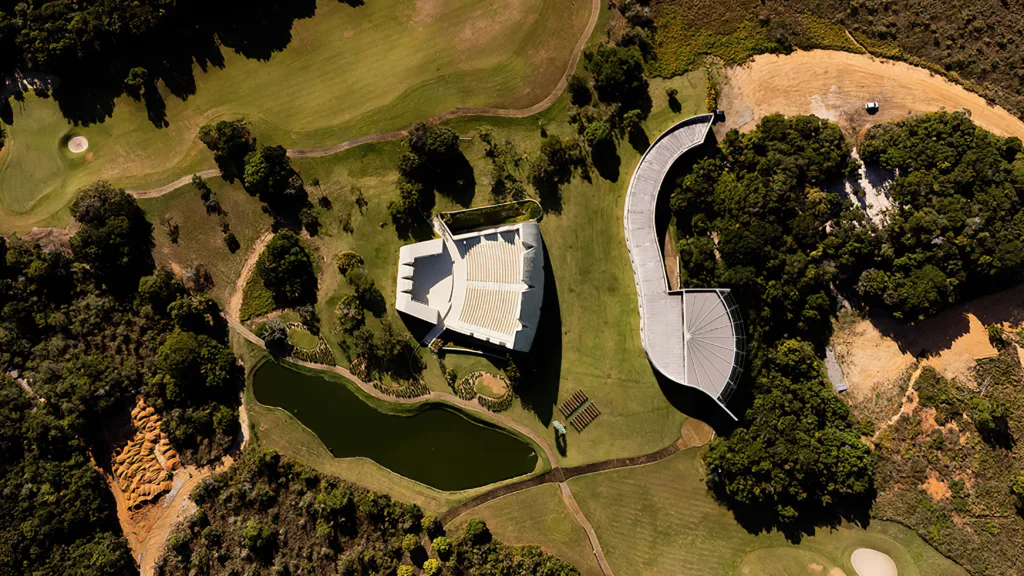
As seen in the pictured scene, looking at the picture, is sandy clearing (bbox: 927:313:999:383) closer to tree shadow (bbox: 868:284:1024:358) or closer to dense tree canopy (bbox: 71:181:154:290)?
tree shadow (bbox: 868:284:1024:358)

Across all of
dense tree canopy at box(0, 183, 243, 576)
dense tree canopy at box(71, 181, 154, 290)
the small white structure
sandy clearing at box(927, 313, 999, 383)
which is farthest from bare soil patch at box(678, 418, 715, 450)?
dense tree canopy at box(71, 181, 154, 290)

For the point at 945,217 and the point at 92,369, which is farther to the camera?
the point at 92,369

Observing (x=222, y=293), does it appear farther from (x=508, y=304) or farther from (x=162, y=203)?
(x=508, y=304)

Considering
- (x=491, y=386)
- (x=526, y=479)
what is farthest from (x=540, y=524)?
(x=491, y=386)

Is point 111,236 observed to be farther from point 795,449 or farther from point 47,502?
point 795,449

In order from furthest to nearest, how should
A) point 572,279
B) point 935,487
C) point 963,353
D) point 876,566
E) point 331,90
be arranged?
point 331,90
point 572,279
point 963,353
point 935,487
point 876,566

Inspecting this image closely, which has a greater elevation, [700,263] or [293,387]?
[700,263]

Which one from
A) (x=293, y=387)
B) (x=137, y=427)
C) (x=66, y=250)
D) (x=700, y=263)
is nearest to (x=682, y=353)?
(x=700, y=263)
